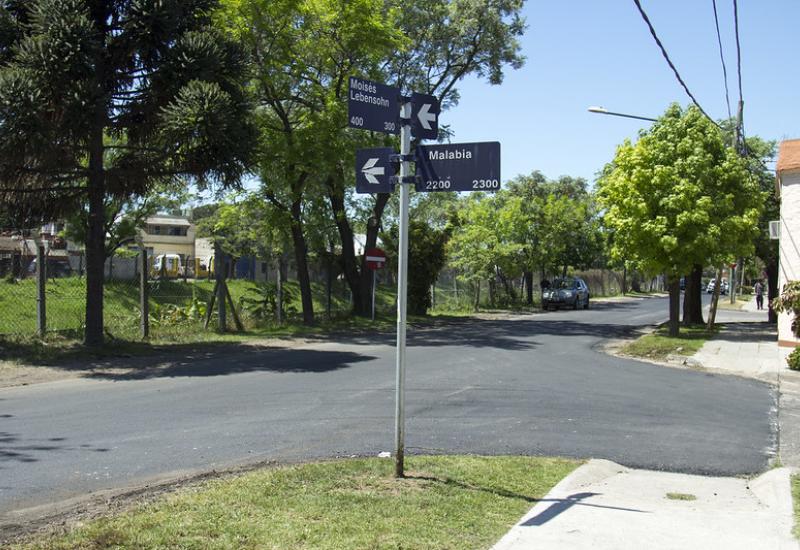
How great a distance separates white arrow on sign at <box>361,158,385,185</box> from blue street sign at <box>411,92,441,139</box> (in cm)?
46

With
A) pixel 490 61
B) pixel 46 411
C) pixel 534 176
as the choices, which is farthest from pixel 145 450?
pixel 534 176

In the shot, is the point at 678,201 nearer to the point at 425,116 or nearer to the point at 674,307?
the point at 674,307

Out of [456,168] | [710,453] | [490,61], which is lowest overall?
[710,453]

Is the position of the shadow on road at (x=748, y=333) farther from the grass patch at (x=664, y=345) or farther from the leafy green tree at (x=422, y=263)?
the leafy green tree at (x=422, y=263)

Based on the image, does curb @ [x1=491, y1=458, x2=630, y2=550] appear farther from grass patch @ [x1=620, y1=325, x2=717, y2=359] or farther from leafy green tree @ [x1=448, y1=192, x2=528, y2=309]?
leafy green tree @ [x1=448, y1=192, x2=528, y2=309]

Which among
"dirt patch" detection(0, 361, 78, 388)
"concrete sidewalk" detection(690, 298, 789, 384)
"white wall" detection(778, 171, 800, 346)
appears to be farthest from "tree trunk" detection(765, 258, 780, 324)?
"dirt patch" detection(0, 361, 78, 388)

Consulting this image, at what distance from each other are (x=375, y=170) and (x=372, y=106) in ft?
1.84

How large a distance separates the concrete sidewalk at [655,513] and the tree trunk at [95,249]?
1262cm

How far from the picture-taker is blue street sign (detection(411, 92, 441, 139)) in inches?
262

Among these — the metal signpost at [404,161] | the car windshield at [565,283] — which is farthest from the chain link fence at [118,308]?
the car windshield at [565,283]

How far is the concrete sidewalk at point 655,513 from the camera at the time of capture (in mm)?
5195

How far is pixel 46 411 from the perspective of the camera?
31.6 feet

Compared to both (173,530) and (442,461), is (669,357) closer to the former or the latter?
(442,461)

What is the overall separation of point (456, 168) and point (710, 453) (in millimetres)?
4606
